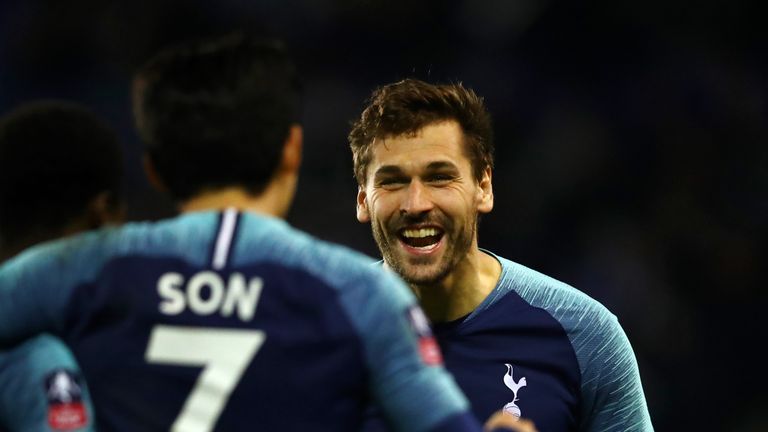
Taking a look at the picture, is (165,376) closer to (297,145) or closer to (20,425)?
(20,425)

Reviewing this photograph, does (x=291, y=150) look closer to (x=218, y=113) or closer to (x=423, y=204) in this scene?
(x=218, y=113)

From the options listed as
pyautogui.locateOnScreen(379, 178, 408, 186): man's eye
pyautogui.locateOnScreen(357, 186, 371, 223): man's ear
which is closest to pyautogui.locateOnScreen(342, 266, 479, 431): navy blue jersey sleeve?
pyautogui.locateOnScreen(379, 178, 408, 186): man's eye

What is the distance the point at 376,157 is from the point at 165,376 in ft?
6.71

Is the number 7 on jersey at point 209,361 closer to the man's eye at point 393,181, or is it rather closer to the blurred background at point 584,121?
the man's eye at point 393,181

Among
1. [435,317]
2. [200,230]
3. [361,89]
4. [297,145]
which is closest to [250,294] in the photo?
[200,230]

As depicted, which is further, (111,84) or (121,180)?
(111,84)

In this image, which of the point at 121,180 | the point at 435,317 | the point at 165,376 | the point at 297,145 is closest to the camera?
the point at 165,376

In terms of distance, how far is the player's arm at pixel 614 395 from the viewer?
395cm

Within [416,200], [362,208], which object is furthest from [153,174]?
[362,208]

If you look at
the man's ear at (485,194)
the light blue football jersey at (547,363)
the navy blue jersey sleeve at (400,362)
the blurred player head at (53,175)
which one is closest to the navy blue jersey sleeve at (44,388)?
the blurred player head at (53,175)

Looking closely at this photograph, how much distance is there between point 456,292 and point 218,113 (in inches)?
73.7

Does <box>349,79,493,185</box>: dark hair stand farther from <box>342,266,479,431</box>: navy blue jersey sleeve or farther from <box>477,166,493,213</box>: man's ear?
<box>342,266,479,431</box>: navy blue jersey sleeve

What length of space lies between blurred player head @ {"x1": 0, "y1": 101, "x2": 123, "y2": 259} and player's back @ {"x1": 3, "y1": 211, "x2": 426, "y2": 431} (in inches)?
8.8

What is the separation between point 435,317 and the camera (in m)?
4.05
